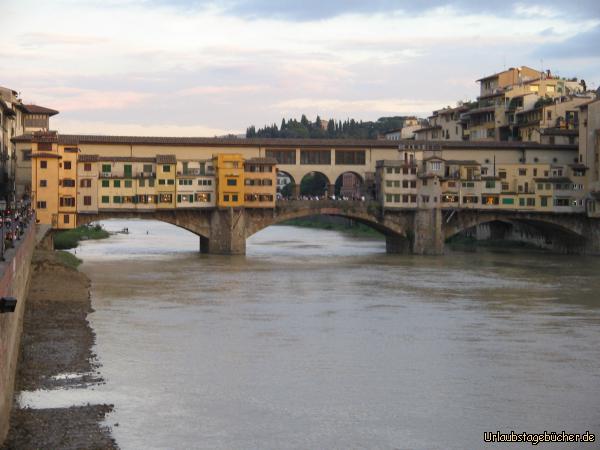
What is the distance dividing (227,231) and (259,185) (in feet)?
11.7

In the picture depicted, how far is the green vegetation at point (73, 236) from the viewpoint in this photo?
6610 centimetres

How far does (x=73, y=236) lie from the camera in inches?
2938

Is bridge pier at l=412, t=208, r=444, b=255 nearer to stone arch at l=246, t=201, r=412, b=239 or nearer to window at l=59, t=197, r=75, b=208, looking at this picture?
stone arch at l=246, t=201, r=412, b=239

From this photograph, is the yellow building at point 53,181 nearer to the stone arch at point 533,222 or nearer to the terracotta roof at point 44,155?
the terracotta roof at point 44,155

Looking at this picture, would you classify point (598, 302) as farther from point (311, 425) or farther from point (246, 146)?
point (246, 146)

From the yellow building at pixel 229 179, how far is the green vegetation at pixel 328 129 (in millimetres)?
86453

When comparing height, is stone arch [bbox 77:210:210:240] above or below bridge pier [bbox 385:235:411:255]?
above

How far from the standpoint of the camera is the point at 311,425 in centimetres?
1973

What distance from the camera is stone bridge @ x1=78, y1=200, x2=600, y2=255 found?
60.2 metres

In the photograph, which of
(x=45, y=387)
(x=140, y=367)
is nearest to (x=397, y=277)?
(x=140, y=367)

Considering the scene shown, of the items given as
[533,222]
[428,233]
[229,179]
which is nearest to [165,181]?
[229,179]

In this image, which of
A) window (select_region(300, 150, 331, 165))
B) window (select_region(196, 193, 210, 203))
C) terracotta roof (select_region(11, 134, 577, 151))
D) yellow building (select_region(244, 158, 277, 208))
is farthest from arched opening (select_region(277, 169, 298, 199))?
window (select_region(196, 193, 210, 203))

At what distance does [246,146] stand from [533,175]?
18.3 m

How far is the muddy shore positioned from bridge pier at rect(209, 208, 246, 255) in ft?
63.3
